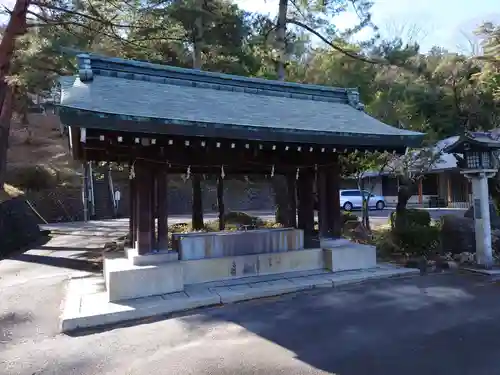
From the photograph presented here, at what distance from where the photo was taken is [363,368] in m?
3.84

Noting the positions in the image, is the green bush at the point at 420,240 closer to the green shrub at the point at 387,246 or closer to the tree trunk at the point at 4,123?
the green shrub at the point at 387,246

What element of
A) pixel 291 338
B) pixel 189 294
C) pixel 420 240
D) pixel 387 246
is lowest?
pixel 291 338

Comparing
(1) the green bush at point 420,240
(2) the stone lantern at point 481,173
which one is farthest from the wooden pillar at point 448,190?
(2) the stone lantern at point 481,173

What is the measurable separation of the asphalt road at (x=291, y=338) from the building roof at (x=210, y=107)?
108 inches

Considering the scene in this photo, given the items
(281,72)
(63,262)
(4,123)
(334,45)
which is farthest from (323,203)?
(4,123)

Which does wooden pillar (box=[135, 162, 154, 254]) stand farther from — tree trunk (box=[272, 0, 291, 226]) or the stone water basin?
tree trunk (box=[272, 0, 291, 226])

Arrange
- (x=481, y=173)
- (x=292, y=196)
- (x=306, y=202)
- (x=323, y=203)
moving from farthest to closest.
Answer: (x=292, y=196) < (x=306, y=202) < (x=323, y=203) < (x=481, y=173)

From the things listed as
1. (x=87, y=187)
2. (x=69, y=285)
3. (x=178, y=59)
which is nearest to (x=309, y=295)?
(x=69, y=285)

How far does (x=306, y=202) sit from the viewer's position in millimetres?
8656

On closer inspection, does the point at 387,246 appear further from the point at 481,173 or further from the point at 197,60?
the point at 197,60

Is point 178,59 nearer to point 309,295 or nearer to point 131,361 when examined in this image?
point 309,295

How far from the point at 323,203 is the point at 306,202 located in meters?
0.50

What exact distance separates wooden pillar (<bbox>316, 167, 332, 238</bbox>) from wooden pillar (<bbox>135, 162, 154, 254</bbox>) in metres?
3.61

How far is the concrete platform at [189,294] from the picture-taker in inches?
215
